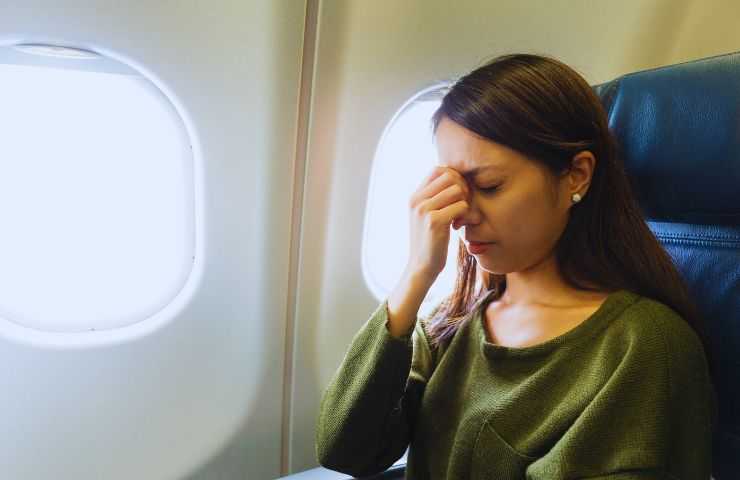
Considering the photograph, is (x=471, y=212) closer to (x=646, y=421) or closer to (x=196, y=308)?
(x=646, y=421)

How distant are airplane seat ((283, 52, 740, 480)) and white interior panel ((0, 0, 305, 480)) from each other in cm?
81

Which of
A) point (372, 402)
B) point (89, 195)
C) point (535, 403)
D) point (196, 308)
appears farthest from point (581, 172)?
point (89, 195)

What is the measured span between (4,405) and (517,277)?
1.25 metres

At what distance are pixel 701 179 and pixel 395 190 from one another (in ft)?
3.09

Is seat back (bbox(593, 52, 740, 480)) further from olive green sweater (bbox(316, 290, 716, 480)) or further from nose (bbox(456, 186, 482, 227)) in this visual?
nose (bbox(456, 186, 482, 227))

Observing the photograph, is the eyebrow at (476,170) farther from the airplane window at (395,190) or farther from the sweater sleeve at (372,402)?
the airplane window at (395,190)

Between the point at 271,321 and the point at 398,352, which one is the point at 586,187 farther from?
the point at 271,321

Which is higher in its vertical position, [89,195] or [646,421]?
[89,195]

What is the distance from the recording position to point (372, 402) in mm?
1059

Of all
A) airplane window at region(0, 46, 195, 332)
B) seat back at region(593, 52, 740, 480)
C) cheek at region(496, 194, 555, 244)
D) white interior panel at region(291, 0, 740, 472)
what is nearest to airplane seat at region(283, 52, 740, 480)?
seat back at region(593, 52, 740, 480)

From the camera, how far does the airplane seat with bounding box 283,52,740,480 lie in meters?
0.95

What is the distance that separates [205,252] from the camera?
56.1 inches

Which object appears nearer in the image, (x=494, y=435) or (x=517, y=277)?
(x=494, y=435)

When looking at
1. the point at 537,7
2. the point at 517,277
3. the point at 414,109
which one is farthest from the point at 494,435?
the point at 537,7
